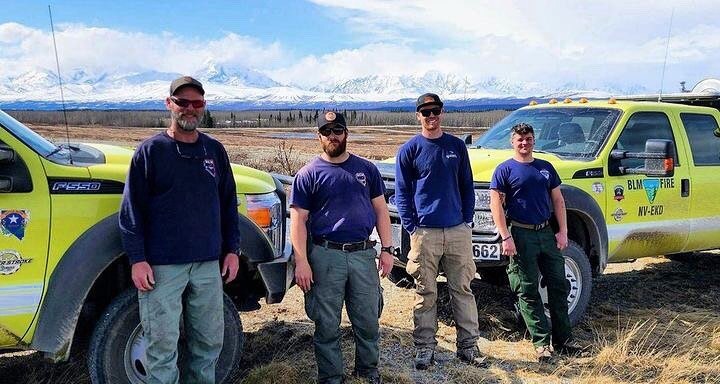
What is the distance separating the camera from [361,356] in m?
4.24

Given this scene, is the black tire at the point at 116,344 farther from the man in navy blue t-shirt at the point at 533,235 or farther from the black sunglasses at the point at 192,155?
the man in navy blue t-shirt at the point at 533,235

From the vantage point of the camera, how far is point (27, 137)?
3555 millimetres

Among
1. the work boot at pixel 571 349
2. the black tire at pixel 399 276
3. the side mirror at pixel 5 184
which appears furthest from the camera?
the black tire at pixel 399 276

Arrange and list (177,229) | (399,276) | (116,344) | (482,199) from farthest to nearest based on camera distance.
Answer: (399,276) < (482,199) < (116,344) < (177,229)

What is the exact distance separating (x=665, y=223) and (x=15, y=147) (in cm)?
542

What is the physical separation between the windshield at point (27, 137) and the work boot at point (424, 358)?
2.78m

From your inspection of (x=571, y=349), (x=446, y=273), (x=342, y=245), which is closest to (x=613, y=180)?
(x=571, y=349)

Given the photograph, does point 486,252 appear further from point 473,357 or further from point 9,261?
point 9,261

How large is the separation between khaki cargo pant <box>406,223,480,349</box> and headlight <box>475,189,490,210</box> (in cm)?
57

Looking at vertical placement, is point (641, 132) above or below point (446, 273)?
above

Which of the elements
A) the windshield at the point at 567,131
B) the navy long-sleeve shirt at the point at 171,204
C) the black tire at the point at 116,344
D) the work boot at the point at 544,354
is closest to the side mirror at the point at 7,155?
the navy long-sleeve shirt at the point at 171,204

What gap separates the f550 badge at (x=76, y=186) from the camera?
337 cm

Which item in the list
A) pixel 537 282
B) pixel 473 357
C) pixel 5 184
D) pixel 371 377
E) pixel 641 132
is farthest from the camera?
pixel 641 132

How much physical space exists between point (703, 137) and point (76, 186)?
5992 millimetres
